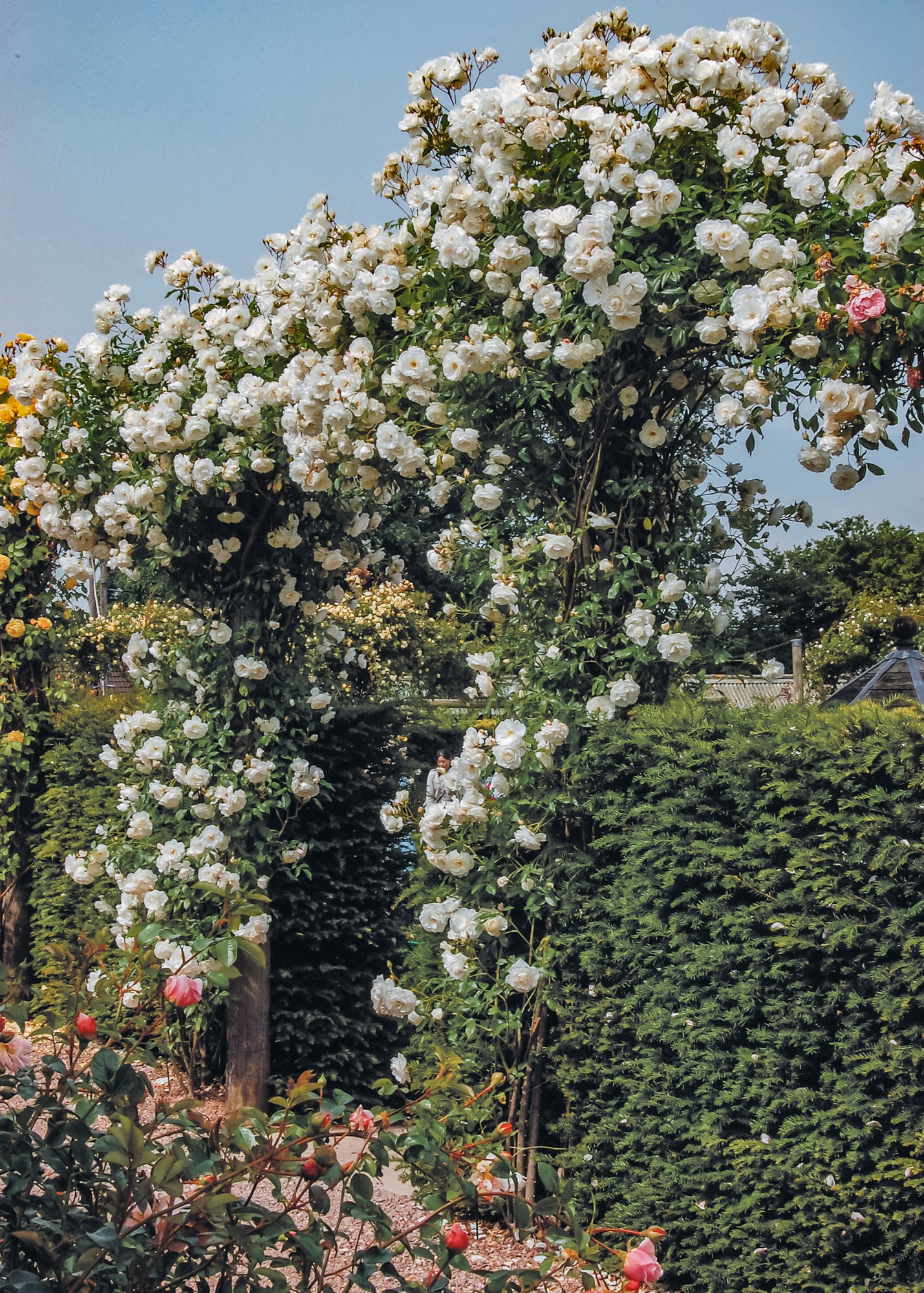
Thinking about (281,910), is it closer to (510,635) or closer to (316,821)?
(316,821)

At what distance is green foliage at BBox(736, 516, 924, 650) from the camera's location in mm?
34781

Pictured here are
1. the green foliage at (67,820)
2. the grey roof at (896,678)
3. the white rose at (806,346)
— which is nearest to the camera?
the white rose at (806,346)

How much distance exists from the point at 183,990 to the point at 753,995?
1.94 meters

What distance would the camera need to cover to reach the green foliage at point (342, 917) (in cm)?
530

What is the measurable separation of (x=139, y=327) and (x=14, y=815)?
10.9 feet

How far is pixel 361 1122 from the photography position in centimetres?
171

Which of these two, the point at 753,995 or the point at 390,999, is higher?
the point at 753,995

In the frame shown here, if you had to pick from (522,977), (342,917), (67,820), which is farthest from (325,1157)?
(67,820)

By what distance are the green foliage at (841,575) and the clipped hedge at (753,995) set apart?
31146 millimetres

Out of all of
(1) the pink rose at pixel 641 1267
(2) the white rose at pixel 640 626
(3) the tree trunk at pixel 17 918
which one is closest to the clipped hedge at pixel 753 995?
(2) the white rose at pixel 640 626

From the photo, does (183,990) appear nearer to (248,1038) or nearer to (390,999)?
(390,999)

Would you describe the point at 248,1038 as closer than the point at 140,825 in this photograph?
No

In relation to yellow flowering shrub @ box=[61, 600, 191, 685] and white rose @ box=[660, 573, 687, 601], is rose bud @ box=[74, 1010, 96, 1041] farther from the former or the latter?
yellow flowering shrub @ box=[61, 600, 191, 685]

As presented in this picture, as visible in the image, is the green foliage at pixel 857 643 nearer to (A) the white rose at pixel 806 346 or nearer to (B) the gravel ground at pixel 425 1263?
(B) the gravel ground at pixel 425 1263
